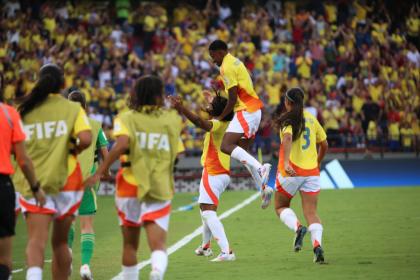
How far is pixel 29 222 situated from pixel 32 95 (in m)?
1.14

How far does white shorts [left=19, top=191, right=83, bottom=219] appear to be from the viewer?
9164 millimetres

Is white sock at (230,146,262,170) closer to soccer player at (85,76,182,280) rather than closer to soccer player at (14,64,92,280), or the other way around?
soccer player at (85,76,182,280)

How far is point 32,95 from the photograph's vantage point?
9.30 m

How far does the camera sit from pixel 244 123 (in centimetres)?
1437

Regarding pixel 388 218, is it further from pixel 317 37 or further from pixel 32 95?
pixel 317 37

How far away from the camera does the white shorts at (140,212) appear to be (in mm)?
9211

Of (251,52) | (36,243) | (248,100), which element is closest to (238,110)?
(248,100)

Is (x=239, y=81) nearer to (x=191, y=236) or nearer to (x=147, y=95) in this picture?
(x=191, y=236)

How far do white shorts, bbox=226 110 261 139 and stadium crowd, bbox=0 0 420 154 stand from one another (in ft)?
50.3

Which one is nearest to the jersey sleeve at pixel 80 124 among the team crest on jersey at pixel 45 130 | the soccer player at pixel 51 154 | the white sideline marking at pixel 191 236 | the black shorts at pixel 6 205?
the soccer player at pixel 51 154

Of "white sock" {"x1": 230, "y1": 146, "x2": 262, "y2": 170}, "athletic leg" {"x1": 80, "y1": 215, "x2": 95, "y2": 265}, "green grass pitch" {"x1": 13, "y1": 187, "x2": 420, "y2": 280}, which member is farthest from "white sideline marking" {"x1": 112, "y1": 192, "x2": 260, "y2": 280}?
"white sock" {"x1": 230, "y1": 146, "x2": 262, "y2": 170}

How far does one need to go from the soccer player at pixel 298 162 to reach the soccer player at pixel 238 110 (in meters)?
0.72

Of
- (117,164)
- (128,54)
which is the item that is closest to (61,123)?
(117,164)

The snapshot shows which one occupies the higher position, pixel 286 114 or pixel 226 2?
pixel 226 2
